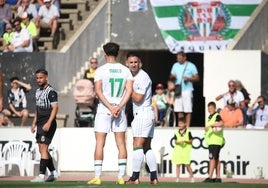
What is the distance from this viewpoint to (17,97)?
3038 cm

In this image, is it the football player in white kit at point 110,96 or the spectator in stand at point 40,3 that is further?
the spectator in stand at point 40,3

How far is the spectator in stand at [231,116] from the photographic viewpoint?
27938mm

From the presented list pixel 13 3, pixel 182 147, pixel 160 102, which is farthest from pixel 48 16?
pixel 182 147

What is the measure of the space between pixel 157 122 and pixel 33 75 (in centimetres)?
407

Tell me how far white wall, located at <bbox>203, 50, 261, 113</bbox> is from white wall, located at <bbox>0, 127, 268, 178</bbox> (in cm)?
277

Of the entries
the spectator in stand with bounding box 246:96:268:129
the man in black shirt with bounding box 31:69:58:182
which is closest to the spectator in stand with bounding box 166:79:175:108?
the spectator in stand with bounding box 246:96:268:129

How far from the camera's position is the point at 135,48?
32.3 m

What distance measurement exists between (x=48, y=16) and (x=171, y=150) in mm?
7052

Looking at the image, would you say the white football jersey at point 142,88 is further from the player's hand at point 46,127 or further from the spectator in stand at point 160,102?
the spectator in stand at point 160,102

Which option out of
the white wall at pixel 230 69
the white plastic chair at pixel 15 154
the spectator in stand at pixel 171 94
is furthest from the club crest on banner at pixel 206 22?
the white plastic chair at pixel 15 154

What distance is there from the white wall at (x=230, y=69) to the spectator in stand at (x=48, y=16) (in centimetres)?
473

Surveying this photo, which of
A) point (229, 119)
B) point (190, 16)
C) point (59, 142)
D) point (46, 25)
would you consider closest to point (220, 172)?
point (229, 119)

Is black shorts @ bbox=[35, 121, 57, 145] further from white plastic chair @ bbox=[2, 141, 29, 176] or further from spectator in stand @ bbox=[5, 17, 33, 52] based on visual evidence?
spectator in stand @ bbox=[5, 17, 33, 52]

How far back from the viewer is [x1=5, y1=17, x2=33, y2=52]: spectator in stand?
31.6 metres
